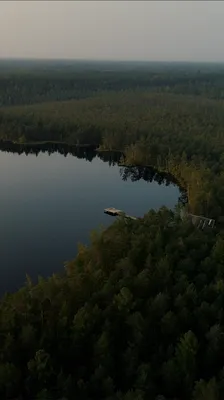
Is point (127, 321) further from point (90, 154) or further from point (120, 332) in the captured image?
point (90, 154)

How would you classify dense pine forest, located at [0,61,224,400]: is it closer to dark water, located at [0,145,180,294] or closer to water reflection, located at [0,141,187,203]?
dark water, located at [0,145,180,294]

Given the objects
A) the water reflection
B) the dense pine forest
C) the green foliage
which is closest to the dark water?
the water reflection

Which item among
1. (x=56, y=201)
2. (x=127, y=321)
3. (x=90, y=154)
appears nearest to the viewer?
(x=127, y=321)

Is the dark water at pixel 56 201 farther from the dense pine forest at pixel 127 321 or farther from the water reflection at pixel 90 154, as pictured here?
the dense pine forest at pixel 127 321

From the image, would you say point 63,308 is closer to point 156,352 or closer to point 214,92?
point 156,352

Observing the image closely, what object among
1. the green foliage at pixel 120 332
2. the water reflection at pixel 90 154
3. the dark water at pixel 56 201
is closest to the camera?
the green foliage at pixel 120 332

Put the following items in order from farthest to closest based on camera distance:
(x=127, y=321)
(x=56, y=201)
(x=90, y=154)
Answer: (x=90, y=154) → (x=56, y=201) → (x=127, y=321)

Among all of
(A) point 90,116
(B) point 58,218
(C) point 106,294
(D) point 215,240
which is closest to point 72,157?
(A) point 90,116

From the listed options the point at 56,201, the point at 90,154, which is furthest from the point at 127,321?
the point at 90,154

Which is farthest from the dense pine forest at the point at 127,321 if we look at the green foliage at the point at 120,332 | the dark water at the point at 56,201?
the dark water at the point at 56,201
